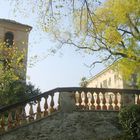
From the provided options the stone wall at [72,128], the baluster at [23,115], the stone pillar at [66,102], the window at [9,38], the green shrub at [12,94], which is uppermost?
the window at [9,38]

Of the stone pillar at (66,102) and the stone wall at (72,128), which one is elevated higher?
the stone pillar at (66,102)

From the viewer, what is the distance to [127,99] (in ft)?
49.5

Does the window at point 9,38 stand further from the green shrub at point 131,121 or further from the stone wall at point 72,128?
the green shrub at point 131,121

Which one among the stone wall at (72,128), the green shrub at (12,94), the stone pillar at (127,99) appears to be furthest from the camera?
the green shrub at (12,94)

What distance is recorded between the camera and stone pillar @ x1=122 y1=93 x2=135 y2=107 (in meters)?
15.0

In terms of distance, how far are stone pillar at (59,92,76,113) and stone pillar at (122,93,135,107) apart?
209 cm

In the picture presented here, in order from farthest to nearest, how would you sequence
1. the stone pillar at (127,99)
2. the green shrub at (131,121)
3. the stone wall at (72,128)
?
the stone pillar at (127,99)
the stone wall at (72,128)
the green shrub at (131,121)

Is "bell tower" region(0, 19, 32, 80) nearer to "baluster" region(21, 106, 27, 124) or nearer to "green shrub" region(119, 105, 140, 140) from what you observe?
"baluster" region(21, 106, 27, 124)

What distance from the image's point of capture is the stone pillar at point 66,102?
14383 millimetres

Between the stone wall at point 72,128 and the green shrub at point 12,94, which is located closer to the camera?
the stone wall at point 72,128

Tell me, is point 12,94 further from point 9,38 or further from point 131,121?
point 9,38

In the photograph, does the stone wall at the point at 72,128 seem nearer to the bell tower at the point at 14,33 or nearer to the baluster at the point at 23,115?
the baluster at the point at 23,115

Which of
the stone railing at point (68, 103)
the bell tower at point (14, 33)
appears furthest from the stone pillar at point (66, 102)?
the bell tower at point (14, 33)

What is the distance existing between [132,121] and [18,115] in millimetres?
4258
